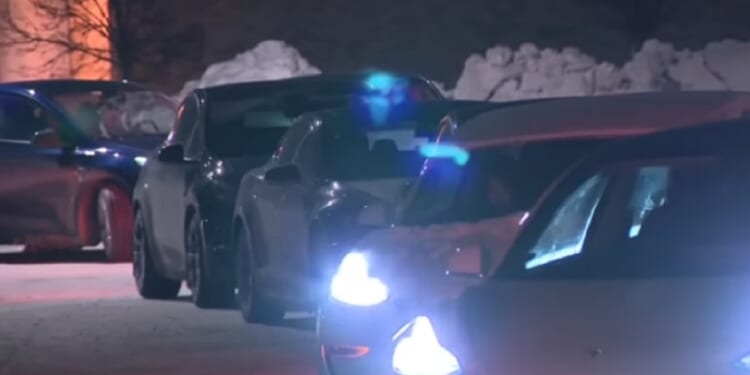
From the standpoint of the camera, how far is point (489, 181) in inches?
361

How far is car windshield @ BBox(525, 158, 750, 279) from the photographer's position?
6.40 meters

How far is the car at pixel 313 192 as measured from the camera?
450 inches

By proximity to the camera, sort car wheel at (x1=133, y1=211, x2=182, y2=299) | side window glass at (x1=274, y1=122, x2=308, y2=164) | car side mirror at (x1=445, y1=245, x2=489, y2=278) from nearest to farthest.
Answer: car side mirror at (x1=445, y1=245, x2=489, y2=278)
side window glass at (x1=274, y1=122, x2=308, y2=164)
car wheel at (x1=133, y1=211, x2=182, y2=299)

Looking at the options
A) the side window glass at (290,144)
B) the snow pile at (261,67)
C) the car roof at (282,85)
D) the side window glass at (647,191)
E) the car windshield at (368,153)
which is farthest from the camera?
the snow pile at (261,67)

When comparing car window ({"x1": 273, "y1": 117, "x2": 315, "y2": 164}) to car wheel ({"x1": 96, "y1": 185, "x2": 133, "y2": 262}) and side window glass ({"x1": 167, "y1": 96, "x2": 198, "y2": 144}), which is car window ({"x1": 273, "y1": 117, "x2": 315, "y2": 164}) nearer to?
side window glass ({"x1": 167, "y1": 96, "x2": 198, "y2": 144})

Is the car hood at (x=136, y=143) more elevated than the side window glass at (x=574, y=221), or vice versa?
the car hood at (x=136, y=143)

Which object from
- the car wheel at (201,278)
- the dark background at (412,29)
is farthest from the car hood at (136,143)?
the dark background at (412,29)

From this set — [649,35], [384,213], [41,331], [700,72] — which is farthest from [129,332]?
[649,35]

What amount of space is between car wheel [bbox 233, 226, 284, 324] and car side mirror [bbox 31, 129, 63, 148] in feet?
16.3

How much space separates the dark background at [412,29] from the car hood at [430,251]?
18.1m

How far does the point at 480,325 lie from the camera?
21.2ft

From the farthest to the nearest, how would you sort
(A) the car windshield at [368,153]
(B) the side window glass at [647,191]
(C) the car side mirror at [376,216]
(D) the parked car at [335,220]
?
(A) the car windshield at [368,153], (D) the parked car at [335,220], (C) the car side mirror at [376,216], (B) the side window glass at [647,191]

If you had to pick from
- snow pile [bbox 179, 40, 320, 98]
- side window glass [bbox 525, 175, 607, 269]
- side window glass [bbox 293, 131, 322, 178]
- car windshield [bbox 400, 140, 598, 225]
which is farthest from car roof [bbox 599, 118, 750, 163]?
snow pile [bbox 179, 40, 320, 98]

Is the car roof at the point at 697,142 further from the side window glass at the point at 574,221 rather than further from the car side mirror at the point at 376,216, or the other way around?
the car side mirror at the point at 376,216
